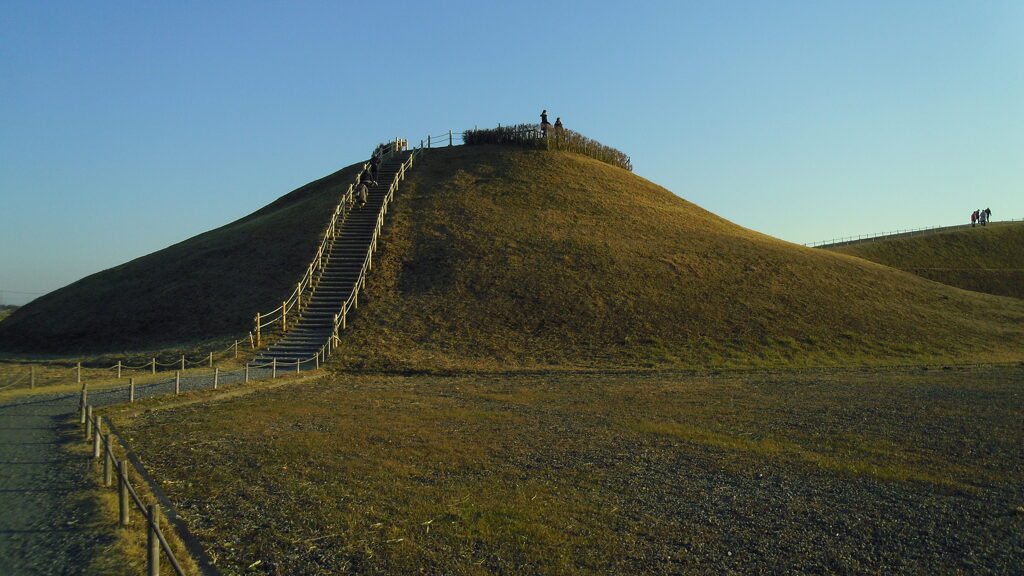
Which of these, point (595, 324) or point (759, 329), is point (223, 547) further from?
point (759, 329)

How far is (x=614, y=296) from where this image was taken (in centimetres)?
3306

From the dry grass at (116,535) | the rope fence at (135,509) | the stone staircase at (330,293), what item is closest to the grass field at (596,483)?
the dry grass at (116,535)

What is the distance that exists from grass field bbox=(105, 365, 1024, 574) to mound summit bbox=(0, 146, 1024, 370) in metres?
A: 10.2

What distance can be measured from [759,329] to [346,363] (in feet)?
59.4

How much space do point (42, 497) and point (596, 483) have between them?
759cm

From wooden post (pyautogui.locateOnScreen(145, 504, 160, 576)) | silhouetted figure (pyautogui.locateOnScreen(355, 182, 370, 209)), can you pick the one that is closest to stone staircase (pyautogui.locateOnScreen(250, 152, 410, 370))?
silhouetted figure (pyautogui.locateOnScreen(355, 182, 370, 209))

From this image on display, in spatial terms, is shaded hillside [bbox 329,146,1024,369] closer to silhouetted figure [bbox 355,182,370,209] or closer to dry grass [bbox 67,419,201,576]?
silhouetted figure [bbox 355,182,370,209]

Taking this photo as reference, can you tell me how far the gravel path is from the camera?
709cm

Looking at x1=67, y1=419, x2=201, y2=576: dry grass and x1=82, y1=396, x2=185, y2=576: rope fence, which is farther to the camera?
x1=67, y1=419, x2=201, y2=576: dry grass

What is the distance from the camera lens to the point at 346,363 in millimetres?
25984

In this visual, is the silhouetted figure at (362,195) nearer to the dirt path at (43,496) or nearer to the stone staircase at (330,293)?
the stone staircase at (330,293)

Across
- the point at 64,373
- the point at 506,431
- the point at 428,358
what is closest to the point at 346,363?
the point at 428,358

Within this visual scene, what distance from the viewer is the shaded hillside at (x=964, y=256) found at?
56969mm

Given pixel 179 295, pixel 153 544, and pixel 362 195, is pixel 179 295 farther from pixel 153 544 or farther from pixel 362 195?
pixel 153 544
